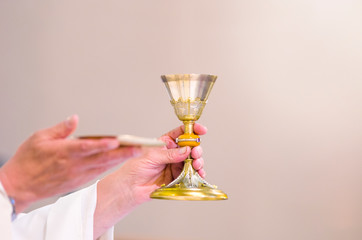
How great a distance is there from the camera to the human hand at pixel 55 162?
3.38ft

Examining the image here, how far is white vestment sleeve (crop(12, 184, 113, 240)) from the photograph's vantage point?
1.64 m

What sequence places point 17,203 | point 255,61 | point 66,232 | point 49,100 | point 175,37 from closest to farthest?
point 17,203, point 66,232, point 255,61, point 175,37, point 49,100

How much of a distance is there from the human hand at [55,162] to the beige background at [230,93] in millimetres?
2429

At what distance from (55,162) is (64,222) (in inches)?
25.1

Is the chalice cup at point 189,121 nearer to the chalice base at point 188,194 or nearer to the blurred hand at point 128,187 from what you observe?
the chalice base at point 188,194

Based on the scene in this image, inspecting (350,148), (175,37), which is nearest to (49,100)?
(175,37)

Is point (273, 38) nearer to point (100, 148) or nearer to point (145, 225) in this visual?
point (145, 225)

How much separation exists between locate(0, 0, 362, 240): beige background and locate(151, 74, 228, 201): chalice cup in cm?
194

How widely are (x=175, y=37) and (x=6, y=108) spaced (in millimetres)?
1427

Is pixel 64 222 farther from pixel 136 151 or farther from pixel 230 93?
pixel 230 93

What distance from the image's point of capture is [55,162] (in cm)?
107

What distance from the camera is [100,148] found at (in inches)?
39.0

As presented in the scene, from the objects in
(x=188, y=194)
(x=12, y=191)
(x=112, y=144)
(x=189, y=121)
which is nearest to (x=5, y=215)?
(x=12, y=191)

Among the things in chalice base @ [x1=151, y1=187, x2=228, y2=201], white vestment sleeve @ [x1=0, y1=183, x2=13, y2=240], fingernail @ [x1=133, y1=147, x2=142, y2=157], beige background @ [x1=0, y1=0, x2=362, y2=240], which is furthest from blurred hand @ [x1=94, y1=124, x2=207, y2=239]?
beige background @ [x1=0, y1=0, x2=362, y2=240]
